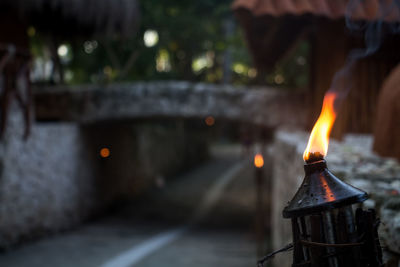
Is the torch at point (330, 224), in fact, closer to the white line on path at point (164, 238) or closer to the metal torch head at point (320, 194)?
the metal torch head at point (320, 194)

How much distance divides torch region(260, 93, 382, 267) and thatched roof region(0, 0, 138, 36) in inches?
294

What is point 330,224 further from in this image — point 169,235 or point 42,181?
point 169,235

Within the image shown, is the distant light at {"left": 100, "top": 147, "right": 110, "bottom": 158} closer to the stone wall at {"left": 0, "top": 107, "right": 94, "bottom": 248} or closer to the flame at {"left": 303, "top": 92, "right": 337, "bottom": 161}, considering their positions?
the stone wall at {"left": 0, "top": 107, "right": 94, "bottom": 248}

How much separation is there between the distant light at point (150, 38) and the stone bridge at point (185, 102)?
12.3ft

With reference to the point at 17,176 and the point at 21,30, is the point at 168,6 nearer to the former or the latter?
the point at 21,30

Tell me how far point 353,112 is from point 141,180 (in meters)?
9.40

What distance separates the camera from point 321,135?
4.27 ft

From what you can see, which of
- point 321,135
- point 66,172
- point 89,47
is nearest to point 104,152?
point 66,172

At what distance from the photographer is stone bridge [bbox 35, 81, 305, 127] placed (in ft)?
29.9

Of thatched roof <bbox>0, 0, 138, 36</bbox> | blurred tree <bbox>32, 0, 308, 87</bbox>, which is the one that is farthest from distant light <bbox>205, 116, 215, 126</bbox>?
thatched roof <bbox>0, 0, 138, 36</bbox>

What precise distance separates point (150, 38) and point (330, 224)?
13620 millimetres

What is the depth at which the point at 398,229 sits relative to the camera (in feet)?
4.66

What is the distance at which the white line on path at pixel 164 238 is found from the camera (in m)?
6.51

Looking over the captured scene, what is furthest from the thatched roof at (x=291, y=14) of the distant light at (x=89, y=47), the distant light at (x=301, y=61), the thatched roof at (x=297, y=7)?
the distant light at (x=89, y=47)
